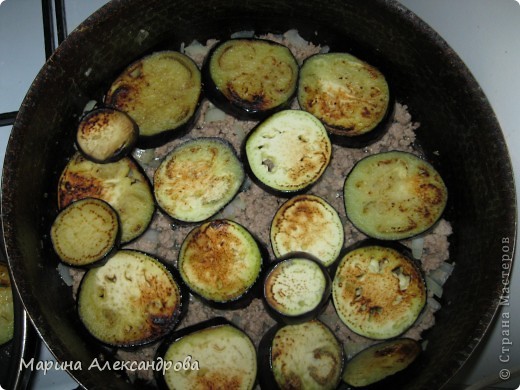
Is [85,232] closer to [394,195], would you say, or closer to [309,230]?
[309,230]

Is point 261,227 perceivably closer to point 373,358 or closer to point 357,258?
point 357,258

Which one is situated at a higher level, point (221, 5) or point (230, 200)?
point (221, 5)

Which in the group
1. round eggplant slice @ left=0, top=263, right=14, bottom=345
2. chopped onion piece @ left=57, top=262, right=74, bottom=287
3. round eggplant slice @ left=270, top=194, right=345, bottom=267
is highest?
round eggplant slice @ left=270, top=194, right=345, bottom=267

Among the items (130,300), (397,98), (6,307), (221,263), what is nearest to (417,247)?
(397,98)

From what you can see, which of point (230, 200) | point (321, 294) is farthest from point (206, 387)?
point (230, 200)

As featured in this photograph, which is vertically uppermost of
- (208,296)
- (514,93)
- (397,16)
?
(397,16)

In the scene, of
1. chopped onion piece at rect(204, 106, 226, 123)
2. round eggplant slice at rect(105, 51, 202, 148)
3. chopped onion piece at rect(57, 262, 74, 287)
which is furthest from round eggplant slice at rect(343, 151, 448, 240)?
chopped onion piece at rect(57, 262, 74, 287)

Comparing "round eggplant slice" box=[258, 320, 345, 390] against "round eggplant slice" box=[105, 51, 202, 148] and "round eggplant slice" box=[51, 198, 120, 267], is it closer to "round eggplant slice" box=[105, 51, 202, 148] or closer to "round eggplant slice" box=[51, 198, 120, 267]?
"round eggplant slice" box=[51, 198, 120, 267]
